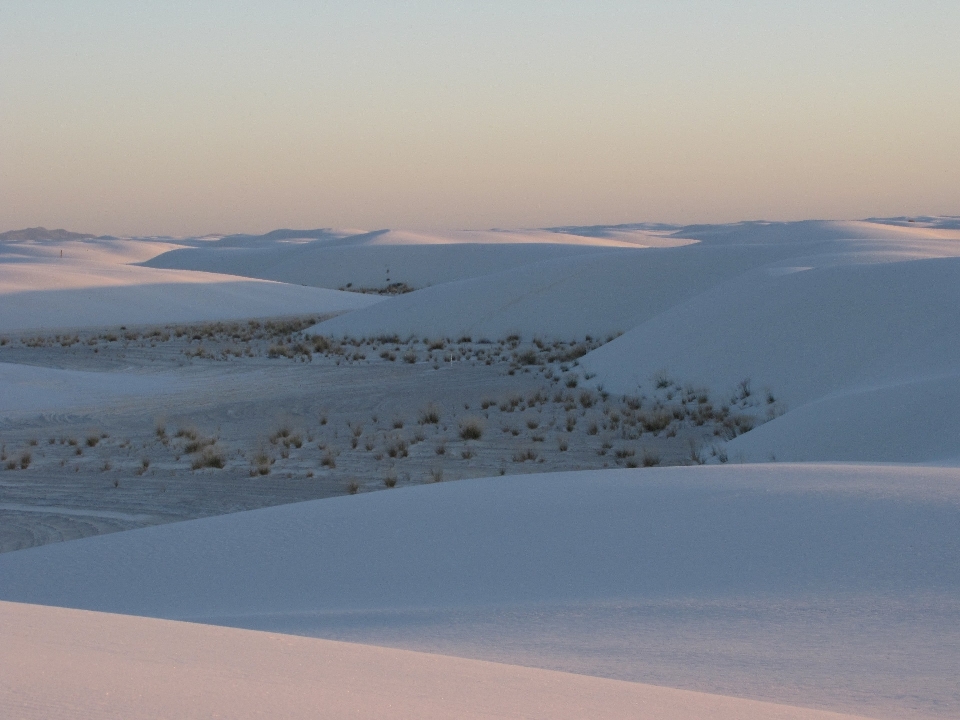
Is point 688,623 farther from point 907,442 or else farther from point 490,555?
point 907,442

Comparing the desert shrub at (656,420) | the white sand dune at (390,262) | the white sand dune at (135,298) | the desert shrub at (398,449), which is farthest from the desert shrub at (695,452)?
the white sand dune at (390,262)

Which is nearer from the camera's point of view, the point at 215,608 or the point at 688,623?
the point at 688,623

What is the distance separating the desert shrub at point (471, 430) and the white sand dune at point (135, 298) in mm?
28098

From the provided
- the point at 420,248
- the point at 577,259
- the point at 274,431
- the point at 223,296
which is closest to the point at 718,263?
the point at 577,259

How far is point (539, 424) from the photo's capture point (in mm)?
15781

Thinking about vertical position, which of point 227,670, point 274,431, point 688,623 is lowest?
point 274,431

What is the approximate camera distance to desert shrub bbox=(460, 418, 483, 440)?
1462 cm

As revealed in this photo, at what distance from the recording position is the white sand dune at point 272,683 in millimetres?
2570

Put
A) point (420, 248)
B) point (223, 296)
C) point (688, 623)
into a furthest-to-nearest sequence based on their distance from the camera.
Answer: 1. point (420, 248)
2. point (223, 296)
3. point (688, 623)

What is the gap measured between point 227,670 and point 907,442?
919 cm

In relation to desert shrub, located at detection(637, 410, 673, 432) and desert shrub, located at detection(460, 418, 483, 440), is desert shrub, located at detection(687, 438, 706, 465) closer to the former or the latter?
desert shrub, located at detection(637, 410, 673, 432)

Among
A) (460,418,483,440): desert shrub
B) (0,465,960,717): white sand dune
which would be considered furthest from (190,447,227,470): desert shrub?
(0,465,960,717): white sand dune

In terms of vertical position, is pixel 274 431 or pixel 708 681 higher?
pixel 708 681

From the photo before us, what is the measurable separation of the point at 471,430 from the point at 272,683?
38.3ft
